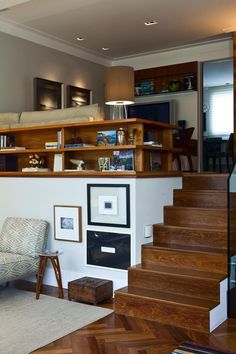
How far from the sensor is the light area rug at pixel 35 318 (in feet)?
10.6

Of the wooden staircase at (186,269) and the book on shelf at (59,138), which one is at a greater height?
the book on shelf at (59,138)

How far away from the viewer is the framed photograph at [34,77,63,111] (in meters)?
7.07

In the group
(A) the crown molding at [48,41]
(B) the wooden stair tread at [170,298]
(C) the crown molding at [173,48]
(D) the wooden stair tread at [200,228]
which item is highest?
(C) the crown molding at [173,48]

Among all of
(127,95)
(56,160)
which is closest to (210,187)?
(127,95)

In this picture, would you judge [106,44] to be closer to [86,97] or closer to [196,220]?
[86,97]

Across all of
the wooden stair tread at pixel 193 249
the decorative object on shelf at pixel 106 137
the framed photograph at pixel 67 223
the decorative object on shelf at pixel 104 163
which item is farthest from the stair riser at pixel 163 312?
the decorative object on shelf at pixel 106 137

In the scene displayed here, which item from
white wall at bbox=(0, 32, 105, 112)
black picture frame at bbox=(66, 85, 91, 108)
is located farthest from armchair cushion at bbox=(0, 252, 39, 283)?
black picture frame at bbox=(66, 85, 91, 108)

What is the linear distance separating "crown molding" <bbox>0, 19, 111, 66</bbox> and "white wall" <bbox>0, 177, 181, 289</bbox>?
2.64 meters

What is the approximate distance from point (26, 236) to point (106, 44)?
436 centimetres

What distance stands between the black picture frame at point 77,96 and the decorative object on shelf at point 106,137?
3203 millimetres

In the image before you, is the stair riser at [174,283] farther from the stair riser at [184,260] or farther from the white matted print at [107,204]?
the white matted print at [107,204]

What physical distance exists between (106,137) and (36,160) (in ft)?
3.43

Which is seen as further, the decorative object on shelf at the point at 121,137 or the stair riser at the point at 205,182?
the stair riser at the point at 205,182

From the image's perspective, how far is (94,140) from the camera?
190 inches
